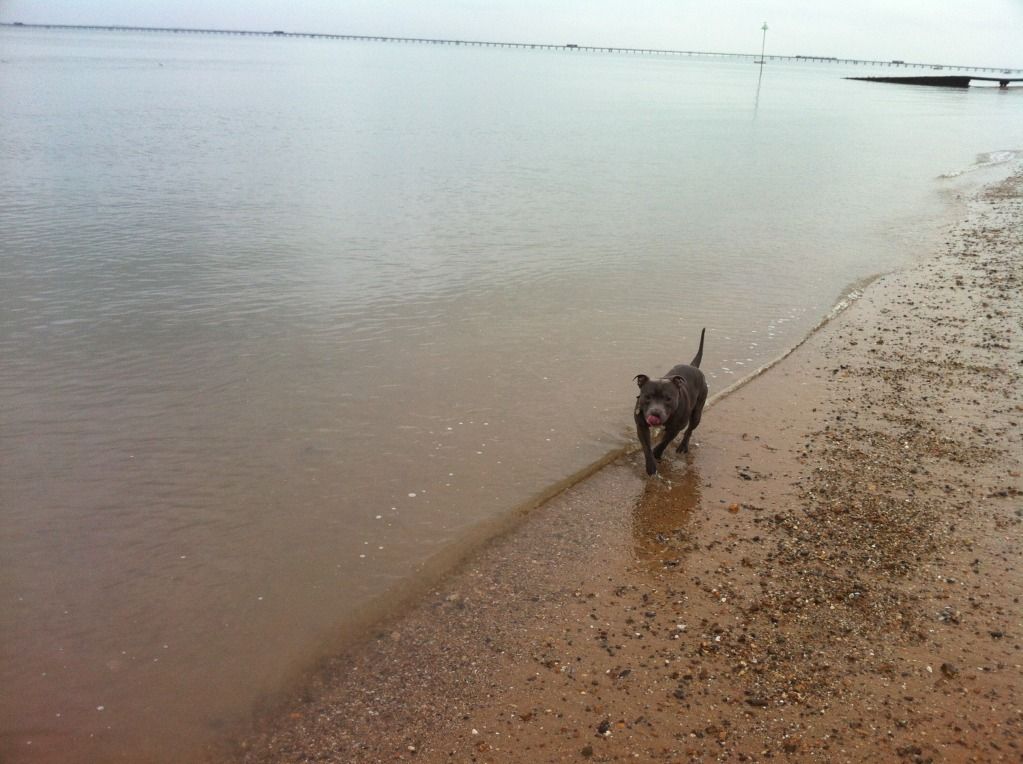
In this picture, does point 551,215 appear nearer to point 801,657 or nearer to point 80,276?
point 80,276

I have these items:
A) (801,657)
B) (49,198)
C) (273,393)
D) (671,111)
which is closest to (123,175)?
(49,198)

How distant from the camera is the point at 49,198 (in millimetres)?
16656

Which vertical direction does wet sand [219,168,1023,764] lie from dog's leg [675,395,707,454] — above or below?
below

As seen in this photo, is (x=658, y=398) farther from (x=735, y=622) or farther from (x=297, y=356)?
(x=297, y=356)

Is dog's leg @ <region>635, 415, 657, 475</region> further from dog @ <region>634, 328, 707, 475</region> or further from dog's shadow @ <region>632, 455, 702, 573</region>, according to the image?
dog's shadow @ <region>632, 455, 702, 573</region>

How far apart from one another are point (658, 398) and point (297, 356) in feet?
15.3

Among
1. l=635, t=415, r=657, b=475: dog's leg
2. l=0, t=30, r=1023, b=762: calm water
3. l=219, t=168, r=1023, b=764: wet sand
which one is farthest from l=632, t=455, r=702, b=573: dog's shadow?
l=0, t=30, r=1023, b=762: calm water

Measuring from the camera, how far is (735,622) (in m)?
4.79

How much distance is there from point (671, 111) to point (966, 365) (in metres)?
44.9

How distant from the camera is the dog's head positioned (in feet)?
20.6

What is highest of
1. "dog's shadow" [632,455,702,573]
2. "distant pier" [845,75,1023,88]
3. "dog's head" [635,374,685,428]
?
"distant pier" [845,75,1023,88]

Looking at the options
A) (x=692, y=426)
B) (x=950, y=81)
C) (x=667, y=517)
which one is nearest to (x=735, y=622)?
(x=667, y=517)

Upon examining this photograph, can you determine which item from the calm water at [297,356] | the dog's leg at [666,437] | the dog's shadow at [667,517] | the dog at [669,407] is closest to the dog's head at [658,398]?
the dog at [669,407]

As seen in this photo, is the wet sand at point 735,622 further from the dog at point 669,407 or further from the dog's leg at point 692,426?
the dog at point 669,407
